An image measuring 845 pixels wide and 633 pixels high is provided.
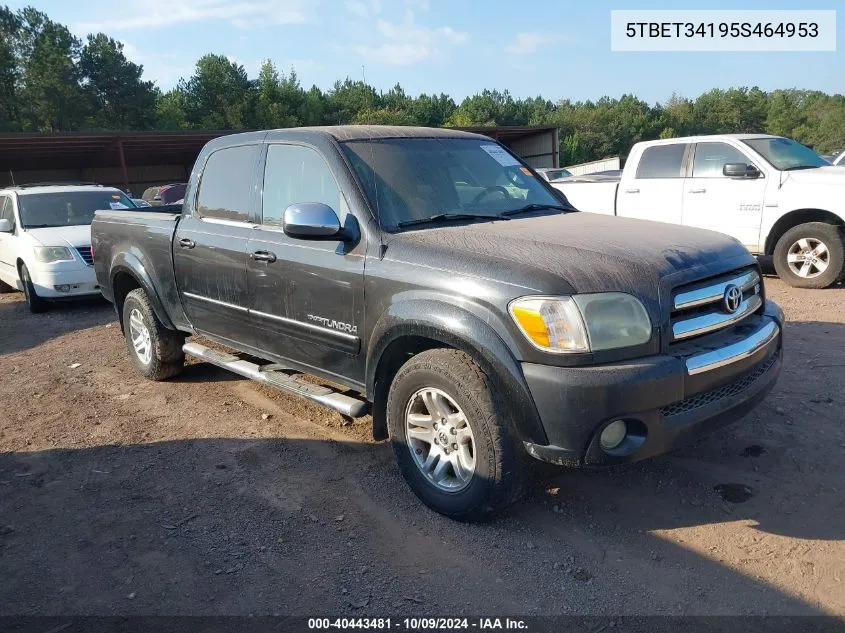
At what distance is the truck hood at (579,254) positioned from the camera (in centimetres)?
281

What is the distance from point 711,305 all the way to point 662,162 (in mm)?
6608

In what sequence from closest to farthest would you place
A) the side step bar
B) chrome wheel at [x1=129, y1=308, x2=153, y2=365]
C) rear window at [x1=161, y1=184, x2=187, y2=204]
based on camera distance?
1. the side step bar
2. chrome wheel at [x1=129, y1=308, x2=153, y2=365]
3. rear window at [x1=161, y1=184, x2=187, y2=204]

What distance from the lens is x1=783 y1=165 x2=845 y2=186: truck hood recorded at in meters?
7.58

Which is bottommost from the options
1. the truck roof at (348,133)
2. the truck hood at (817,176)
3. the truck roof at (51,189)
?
the truck hood at (817,176)

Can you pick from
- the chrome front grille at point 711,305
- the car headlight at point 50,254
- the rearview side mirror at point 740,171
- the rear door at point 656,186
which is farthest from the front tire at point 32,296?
the rearview side mirror at point 740,171

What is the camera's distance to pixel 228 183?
4.58 m

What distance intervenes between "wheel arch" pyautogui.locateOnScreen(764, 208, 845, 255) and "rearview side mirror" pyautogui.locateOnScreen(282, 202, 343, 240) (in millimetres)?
6579

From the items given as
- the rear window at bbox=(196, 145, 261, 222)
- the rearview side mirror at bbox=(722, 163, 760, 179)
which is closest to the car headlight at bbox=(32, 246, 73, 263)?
the rear window at bbox=(196, 145, 261, 222)

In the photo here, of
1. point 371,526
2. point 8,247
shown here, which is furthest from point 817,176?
point 8,247

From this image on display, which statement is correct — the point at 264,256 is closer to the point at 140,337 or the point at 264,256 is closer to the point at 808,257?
the point at 140,337

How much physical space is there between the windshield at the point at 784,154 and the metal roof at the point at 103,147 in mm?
14069

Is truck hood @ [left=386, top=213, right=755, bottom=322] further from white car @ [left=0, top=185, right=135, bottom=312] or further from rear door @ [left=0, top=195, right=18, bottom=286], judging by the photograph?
rear door @ [left=0, top=195, right=18, bottom=286]

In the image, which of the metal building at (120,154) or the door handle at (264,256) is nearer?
the door handle at (264,256)

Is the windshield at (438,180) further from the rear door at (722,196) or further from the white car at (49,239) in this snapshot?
the white car at (49,239)
